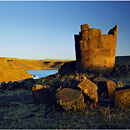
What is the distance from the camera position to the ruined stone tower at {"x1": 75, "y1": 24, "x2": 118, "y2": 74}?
10.8 meters

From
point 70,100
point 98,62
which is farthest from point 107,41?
→ point 70,100

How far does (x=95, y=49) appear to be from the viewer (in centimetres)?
1080

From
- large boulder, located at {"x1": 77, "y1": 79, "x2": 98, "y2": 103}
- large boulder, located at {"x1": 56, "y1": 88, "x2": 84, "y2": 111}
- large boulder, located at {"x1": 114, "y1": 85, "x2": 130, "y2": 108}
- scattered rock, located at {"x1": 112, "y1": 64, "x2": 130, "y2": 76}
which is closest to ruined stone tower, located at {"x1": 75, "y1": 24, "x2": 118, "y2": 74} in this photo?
scattered rock, located at {"x1": 112, "y1": 64, "x2": 130, "y2": 76}

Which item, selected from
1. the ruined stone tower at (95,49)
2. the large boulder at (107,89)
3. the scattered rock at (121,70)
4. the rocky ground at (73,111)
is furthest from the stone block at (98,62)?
the rocky ground at (73,111)

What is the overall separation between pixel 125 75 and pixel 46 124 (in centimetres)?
935

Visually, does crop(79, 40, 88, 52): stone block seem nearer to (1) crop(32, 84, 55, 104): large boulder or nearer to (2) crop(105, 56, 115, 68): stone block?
(2) crop(105, 56, 115, 68): stone block

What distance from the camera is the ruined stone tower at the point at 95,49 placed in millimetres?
10781

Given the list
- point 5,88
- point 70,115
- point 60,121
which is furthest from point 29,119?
point 5,88

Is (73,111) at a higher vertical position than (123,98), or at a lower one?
lower

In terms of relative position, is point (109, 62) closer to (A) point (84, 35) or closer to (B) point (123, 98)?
(A) point (84, 35)

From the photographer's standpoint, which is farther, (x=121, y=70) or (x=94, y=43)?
(x=121, y=70)

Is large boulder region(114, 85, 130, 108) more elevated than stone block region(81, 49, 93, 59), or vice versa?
stone block region(81, 49, 93, 59)

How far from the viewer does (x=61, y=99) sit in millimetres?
4121

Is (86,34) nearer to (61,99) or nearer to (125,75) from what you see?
(125,75)
